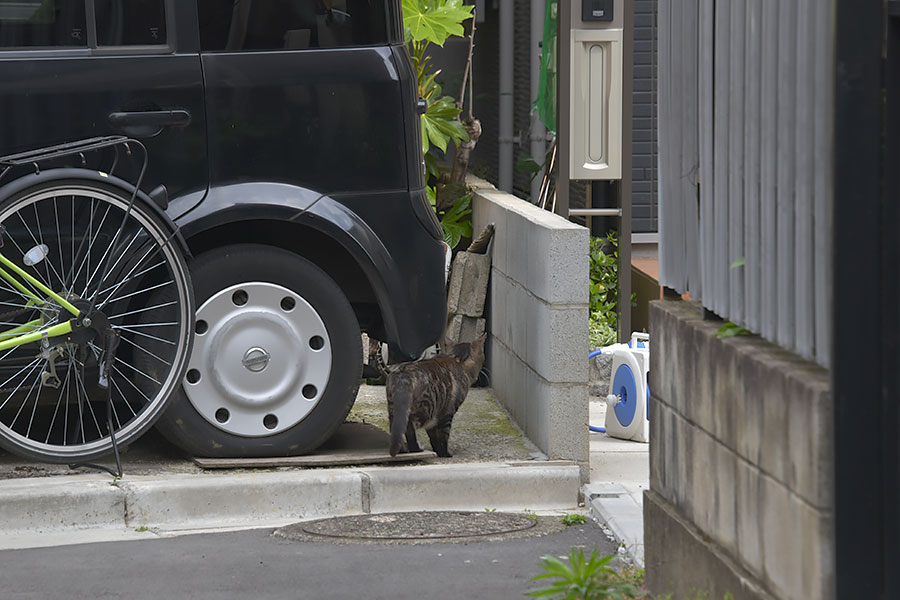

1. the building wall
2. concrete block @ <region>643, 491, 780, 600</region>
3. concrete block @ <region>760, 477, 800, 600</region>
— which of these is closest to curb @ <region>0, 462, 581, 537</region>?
concrete block @ <region>643, 491, 780, 600</region>

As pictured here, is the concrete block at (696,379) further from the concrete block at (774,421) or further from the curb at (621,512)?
the curb at (621,512)

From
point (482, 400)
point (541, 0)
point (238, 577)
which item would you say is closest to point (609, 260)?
point (482, 400)

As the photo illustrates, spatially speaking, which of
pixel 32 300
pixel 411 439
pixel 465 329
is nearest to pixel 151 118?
pixel 32 300

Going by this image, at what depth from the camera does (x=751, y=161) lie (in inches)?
156

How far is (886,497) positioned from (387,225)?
3.78 meters

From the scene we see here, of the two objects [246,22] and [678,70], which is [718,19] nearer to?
[678,70]

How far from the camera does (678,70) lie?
15.5 feet

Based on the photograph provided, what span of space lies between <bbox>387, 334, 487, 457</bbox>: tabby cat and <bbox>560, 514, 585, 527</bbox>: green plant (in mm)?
905

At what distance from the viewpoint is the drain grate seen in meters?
5.91

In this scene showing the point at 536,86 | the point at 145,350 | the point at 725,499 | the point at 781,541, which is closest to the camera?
the point at 781,541

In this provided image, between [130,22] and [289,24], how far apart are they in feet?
2.46

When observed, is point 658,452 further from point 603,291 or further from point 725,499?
point 603,291

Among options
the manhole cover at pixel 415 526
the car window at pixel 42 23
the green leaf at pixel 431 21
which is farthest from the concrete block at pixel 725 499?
the green leaf at pixel 431 21

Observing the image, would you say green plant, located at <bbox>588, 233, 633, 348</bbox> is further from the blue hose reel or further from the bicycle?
the bicycle
